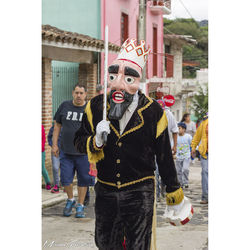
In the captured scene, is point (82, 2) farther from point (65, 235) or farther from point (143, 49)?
point (143, 49)

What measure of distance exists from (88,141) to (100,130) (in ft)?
0.78

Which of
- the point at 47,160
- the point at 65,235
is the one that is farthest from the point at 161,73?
the point at 65,235

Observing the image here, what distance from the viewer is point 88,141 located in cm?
399

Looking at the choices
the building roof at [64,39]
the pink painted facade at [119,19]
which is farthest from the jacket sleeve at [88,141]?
the pink painted facade at [119,19]

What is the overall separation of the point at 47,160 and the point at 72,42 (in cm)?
251

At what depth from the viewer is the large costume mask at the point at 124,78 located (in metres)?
3.97

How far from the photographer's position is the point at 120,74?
158 inches

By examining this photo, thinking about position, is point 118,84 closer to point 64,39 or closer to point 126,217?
point 126,217

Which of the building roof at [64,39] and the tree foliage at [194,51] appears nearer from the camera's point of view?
the building roof at [64,39]

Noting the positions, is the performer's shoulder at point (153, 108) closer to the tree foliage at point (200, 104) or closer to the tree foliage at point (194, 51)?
the tree foliage at point (200, 104)

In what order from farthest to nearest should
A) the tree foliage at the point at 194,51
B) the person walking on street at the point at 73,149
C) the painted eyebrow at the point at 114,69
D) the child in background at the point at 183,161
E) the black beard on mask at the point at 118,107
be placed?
the tree foliage at the point at 194,51
the child in background at the point at 183,161
the person walking on street at the point at 73,149
the painted eyebrow at the point at 114,69
the black beard on mask at the point at 118,107

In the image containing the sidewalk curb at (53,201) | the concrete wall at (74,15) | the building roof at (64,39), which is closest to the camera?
the sidewalk curb at (53,201)

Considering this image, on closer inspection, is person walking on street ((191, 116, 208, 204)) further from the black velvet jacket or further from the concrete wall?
the concrete wall

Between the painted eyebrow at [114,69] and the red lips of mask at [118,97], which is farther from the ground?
the painted eyebrow at [114,69]
